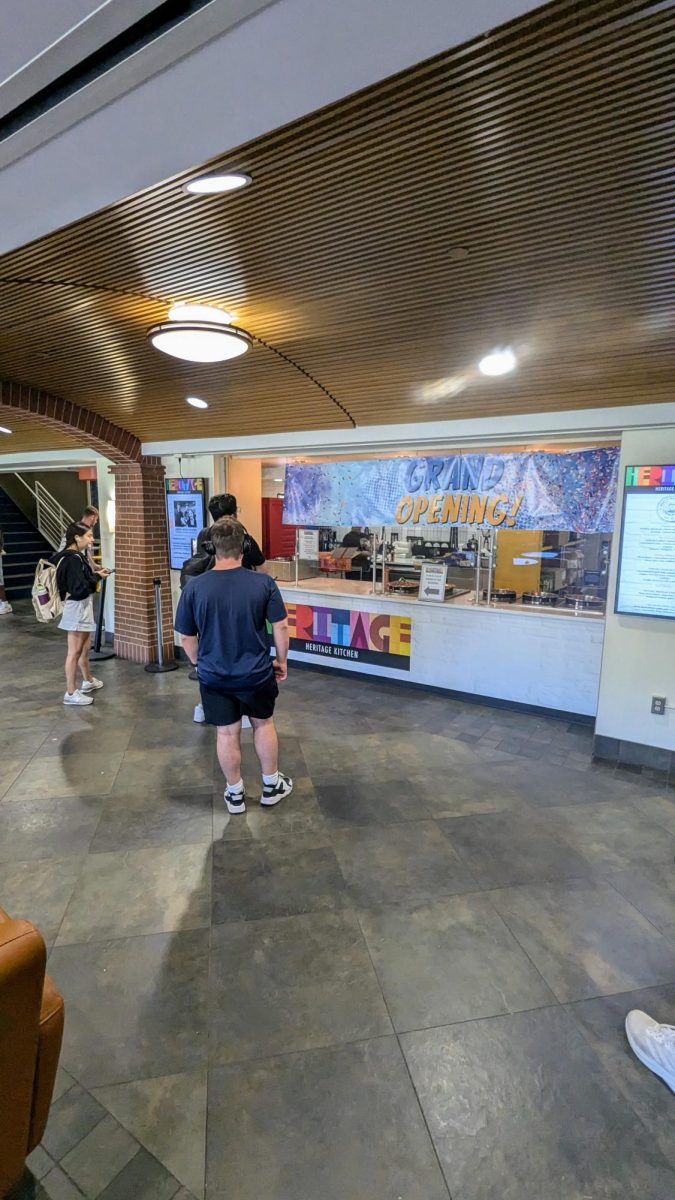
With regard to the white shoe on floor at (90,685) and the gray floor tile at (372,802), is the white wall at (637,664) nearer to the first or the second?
the gray floor tile at (372,802)

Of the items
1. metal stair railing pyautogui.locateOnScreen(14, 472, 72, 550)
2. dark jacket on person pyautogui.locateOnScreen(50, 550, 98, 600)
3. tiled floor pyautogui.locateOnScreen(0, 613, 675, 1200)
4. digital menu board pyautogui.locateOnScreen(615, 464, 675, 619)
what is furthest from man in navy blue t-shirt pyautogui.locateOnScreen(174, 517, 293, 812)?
metal stair railing pyautogui.locateOnScreen(14, 472, 72, 550)

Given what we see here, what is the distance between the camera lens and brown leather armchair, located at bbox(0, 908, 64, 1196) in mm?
1204

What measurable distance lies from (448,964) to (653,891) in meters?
1.14

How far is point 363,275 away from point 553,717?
3769mm

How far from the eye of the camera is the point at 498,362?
3.30 meters

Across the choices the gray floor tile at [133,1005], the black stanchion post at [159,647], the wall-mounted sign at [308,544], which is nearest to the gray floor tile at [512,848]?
the gray floor tile at [133,1005]

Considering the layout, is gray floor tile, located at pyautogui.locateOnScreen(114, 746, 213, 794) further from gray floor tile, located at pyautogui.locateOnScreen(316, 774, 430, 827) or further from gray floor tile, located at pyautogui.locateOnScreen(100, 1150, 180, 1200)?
gray floor tile, located at pyautogui.locateOnScreen(100, 1150, 180, 1200)

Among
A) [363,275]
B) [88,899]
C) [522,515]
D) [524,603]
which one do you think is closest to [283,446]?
[522,515]

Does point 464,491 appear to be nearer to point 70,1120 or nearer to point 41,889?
point 41,889

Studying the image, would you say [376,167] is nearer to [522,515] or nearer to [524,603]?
[522,515]

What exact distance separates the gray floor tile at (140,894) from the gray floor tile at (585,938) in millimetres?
1363

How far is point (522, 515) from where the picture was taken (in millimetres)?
4660

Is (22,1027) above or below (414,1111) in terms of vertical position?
above

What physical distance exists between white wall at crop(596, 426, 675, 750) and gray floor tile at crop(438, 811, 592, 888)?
46.6 inches
